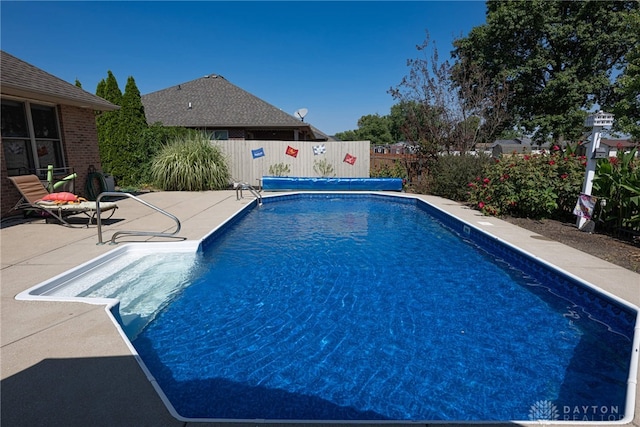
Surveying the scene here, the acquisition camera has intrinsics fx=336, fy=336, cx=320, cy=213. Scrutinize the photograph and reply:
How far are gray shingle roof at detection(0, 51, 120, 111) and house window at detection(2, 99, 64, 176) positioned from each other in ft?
1.39

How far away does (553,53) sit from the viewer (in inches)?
780

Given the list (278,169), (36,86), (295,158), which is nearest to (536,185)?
(295,158)

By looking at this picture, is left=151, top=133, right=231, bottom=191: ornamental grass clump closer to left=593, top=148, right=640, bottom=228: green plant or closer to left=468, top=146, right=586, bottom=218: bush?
left=468, top=146, right=586, bottom=218: bush

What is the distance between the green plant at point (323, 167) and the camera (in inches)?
609

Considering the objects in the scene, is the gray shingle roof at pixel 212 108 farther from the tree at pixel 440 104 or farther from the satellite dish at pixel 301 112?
the tree at pixel 440 104

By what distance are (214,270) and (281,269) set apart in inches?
40.7

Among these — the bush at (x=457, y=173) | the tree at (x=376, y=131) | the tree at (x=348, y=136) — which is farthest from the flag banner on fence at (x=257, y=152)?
the tree at (x=348, y=136)

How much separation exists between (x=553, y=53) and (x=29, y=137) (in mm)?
24994

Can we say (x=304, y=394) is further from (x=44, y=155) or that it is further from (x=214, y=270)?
(x=44, y=155)

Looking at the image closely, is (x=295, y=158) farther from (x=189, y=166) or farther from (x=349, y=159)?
(x=189, y=166)

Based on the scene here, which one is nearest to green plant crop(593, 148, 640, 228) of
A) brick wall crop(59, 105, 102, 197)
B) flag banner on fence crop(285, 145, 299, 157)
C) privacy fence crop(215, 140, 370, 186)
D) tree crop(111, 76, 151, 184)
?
privacy fence crop(215, 140, 370, 186)

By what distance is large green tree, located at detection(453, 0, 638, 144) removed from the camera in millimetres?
18125

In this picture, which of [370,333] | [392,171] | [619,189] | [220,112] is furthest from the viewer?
[220,112]

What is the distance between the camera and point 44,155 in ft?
28.0
